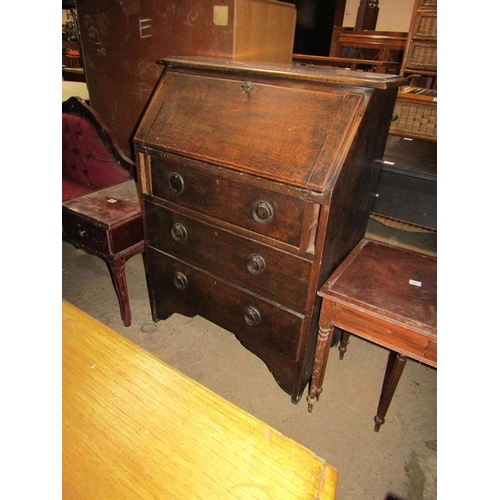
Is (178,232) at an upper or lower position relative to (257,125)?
lower

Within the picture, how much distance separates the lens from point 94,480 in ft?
1.95

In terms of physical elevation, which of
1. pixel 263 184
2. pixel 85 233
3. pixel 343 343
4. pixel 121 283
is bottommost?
pixel 343 343

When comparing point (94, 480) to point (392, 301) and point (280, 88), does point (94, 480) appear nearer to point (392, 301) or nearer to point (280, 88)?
point (392, 301)

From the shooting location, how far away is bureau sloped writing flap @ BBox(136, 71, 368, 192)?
1.25 m

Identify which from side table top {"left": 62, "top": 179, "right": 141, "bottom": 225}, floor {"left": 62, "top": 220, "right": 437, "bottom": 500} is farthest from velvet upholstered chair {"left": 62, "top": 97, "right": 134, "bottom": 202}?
floor {"left": 62, "top": 220, "right": 437, "bottom": 500}

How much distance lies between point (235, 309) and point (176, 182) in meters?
0.68

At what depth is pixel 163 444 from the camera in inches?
25.7

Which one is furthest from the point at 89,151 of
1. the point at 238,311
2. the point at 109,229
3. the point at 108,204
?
the point at 238,311

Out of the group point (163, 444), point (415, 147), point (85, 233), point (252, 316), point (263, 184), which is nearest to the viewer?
point (163, 444)

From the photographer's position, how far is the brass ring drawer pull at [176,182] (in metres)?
1.63

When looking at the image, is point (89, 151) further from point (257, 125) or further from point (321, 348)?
point (321, 348)

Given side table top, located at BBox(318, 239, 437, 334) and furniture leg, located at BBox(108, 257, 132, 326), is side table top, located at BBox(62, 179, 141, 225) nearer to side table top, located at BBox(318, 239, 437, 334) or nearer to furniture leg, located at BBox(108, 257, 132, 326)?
furniture leg, located at BBox(108, 257, 132, 326)

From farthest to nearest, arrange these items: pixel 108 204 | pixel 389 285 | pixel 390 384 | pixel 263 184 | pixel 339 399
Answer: pixel 108 204 < pixel 339 399 < pixel 390 384 < pixel 389 285 < pixel 263 184

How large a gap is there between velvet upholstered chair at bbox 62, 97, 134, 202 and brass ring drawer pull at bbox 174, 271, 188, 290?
1025mm
